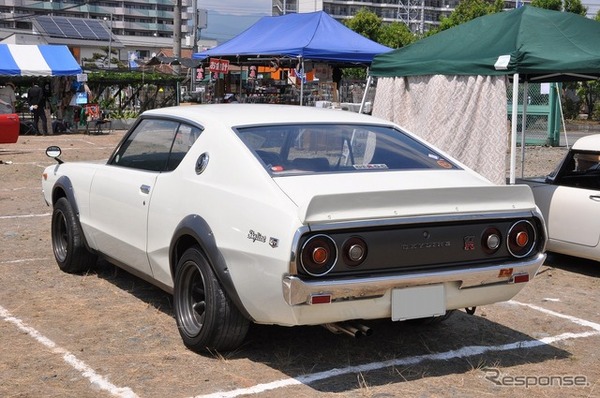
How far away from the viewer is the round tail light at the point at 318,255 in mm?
4320

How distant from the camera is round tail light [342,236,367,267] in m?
4.42

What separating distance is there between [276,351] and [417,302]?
1.10 metres

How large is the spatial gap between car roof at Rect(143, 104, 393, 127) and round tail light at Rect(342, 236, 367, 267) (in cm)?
135

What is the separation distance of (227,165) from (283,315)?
1081 mm

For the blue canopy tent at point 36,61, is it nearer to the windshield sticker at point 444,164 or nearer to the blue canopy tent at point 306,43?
the blue canopy tent at point 306,43

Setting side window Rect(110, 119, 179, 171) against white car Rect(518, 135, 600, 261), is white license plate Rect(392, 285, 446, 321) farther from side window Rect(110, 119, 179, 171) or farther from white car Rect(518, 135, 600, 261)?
white car Rect(518, 135, 600, 261)

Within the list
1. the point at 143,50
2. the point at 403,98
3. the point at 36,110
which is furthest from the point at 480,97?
the point at 143,50

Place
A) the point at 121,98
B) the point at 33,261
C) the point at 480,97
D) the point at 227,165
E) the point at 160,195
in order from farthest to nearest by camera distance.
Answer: the point at 121,98, the point at 480,97, the point at 33,261, the point at 160,195, the point at 227,165

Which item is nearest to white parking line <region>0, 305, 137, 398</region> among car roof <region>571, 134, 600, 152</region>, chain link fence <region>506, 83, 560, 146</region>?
car roof <region>571, 134, 600, 152</region>

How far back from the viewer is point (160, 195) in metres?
5.53

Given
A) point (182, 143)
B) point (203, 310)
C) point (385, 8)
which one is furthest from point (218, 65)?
point (385, 8)

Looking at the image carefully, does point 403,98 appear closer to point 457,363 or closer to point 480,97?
point 480,97

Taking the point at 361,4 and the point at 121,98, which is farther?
the point at 361,4

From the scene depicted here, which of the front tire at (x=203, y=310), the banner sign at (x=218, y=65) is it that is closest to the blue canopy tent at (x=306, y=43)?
the banner sign at (x=218, y=65)
